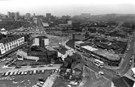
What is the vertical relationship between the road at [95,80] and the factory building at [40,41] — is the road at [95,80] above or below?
below

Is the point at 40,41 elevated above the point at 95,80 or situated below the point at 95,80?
above

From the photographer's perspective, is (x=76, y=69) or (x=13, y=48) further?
(x=13, y=48)

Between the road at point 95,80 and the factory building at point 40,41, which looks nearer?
the road at point 95,80

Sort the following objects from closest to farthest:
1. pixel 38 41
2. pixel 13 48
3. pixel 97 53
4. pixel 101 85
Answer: pixel 101 85, pixel 97 53, pixel 13 48, pixel 38 41

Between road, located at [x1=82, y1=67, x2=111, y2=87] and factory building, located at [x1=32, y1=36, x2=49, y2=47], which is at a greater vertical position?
factory building, located at [x1=32, y1=36, x2=49, y2=47]

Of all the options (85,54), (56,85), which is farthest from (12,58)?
(85,54)

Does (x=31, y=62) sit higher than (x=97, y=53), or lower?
lower

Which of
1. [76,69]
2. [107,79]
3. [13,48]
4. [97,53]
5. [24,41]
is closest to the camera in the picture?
[107,79]

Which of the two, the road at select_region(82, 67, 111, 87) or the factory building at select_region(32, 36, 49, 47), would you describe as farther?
the factory building at select_region(32, 36, 49, 47)

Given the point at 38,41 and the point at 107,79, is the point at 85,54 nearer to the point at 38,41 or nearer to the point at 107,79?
the point at 107,79

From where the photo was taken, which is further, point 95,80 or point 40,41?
point 40,41
